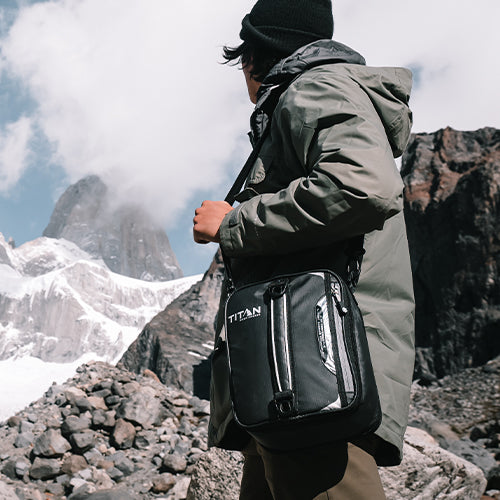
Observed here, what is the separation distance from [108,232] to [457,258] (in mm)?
156403

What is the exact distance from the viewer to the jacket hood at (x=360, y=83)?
54.1 inches

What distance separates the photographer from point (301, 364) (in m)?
1.10

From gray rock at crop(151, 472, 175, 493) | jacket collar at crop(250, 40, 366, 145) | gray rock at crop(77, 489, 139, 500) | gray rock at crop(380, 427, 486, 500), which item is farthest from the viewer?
gray rock at crop(151, 472, 175, 493)

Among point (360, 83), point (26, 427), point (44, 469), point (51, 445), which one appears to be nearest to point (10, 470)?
point (44, 469)

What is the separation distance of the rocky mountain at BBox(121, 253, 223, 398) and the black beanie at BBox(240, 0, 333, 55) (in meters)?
17.9

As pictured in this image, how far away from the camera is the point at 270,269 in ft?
4.39

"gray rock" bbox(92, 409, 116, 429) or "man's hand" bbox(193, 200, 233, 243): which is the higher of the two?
"man's hand" bbox(193, 200, 233, 243)

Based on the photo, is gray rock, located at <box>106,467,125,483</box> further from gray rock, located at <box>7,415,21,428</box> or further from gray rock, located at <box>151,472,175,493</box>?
gray rock, located at <box>7,415,21,428</box>

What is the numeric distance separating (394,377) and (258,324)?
38 cm

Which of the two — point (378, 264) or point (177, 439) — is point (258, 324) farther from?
point (177, 439)

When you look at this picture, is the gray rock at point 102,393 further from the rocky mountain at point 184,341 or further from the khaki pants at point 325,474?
the rocky mountain at point 184,341

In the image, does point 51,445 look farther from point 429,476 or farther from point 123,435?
point 429,476

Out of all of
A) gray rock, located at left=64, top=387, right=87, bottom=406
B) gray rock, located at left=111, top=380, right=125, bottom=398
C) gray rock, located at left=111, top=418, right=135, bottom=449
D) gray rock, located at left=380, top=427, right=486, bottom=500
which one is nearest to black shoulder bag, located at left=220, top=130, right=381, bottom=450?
gray rock, located at left=380, top=427, right=486, bottom=500

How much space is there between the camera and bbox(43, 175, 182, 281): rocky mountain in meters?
160
